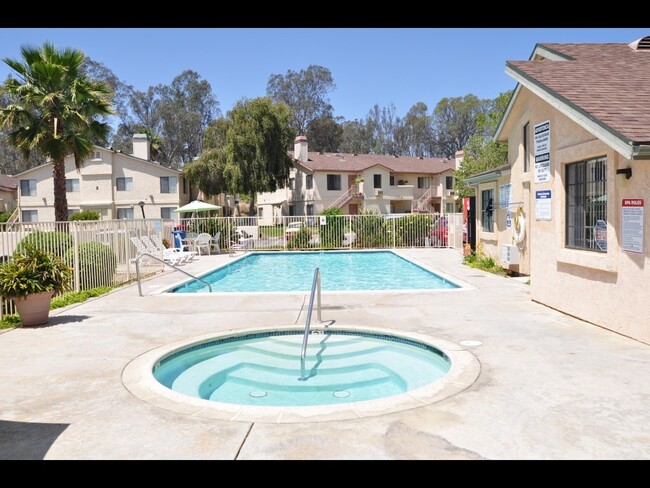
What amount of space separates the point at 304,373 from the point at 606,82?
7.17 meters

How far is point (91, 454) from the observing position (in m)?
3.88

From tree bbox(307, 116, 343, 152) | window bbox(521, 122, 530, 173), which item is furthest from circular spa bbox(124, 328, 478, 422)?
tree bbox(307, 116, 343, 152)

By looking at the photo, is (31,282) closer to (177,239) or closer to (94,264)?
(94,264)

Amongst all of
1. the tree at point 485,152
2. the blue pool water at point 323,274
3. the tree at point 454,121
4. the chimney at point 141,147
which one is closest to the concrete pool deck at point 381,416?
the blue pool water at point 323,274

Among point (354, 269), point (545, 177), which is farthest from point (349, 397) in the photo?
point (354, 269)

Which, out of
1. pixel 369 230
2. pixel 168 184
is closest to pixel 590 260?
pixel 369 230

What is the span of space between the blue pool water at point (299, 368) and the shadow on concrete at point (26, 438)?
6.51ft

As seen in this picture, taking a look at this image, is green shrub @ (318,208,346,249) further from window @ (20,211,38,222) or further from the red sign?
window @ (20,211,38,222)

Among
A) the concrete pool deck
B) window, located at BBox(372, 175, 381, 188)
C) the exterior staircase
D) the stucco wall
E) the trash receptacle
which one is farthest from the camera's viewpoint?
window, located at BBox(372, 175, 381, 188)

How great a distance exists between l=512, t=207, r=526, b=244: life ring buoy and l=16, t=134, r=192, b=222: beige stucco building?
105ft

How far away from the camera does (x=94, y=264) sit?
12781 mm

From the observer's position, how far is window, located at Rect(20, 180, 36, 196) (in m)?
39.8
